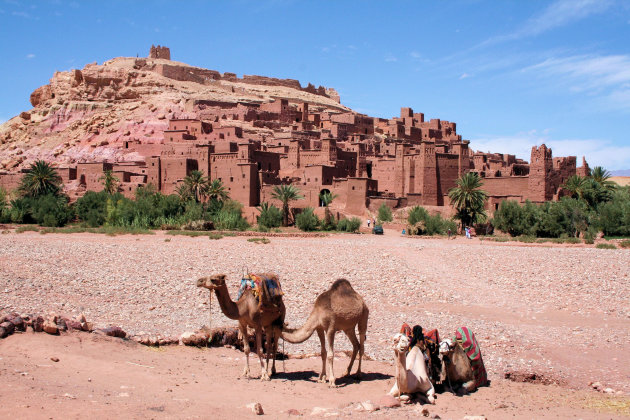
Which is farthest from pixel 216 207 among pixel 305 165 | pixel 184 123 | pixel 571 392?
pixel 571 392

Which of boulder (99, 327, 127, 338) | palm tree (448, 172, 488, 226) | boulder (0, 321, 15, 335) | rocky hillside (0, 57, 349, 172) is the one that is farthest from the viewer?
rocky hillside (0, 57, 349, 172)

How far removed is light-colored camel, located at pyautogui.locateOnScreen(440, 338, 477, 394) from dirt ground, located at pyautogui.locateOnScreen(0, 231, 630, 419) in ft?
0.77

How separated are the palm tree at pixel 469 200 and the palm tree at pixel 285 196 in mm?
9345

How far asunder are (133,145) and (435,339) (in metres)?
48.6

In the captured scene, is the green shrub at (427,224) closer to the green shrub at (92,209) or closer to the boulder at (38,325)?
the green shrub at (92,209)

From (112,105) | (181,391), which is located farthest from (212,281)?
(112,105)

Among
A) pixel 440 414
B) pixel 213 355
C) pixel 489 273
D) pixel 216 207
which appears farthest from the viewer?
pixel 216 207

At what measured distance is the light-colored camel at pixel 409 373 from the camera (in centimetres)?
725

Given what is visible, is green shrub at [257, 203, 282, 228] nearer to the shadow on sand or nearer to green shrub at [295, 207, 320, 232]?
green shrub at [295, 207, 320, 232]

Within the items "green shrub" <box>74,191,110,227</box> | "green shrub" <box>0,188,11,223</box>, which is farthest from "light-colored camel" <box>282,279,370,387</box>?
"green shrub" <box>0,188,11,223</box>

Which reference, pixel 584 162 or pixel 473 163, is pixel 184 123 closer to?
pixel 473 163

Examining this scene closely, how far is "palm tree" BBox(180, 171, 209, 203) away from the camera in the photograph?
127 feet

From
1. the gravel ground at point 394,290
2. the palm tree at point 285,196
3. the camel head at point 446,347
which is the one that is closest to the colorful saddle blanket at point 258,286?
the camel head at point 446,347

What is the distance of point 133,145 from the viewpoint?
52.9 metres
